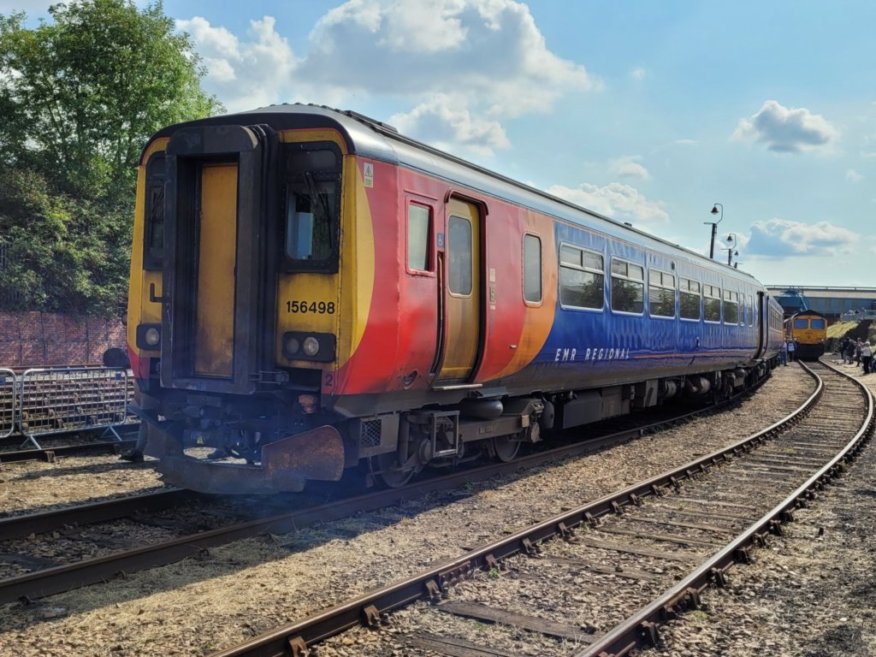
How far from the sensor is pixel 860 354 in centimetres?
4444

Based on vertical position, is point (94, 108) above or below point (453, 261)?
above

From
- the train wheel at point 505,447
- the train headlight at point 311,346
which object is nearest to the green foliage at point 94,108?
the train wheel at point 505,447

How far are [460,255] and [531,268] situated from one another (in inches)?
62.6

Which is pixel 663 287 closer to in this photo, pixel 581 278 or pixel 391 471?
pixel 581 278

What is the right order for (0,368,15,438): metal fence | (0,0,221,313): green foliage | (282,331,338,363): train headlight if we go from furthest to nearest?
1. (0,0,221,313): green foliage
2. (0,368,15,438): metal fence
3. (282,331,338,363): train headlight

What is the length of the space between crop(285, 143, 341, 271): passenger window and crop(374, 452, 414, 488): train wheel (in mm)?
2112

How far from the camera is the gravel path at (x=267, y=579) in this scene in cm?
465

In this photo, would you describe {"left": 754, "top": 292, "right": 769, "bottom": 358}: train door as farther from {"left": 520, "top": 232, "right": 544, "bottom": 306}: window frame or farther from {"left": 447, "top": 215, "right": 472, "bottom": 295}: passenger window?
{"left": 447, "top": 215, "right": 472, "bottom": 295}: passenger window

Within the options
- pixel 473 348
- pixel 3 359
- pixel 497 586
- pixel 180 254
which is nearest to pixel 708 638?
pixel 497 586

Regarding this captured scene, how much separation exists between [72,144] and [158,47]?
4.82 metres

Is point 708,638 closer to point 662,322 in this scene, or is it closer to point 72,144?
point 662,322

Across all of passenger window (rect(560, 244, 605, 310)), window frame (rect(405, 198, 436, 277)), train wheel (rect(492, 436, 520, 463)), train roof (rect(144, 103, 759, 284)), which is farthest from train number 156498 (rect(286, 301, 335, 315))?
passenger window (rect(560, 244, 605, 310))

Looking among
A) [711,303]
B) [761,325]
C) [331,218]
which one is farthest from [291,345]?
[761,325]

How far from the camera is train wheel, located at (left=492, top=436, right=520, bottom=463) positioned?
10.1 meters
